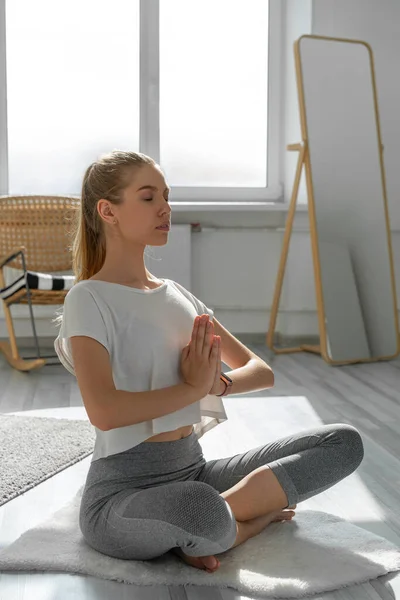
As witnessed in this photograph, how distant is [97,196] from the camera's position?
1.86 metres

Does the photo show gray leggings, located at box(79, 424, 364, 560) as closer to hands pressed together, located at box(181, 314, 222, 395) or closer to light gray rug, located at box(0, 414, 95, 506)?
hands pressed together, located at box(181, 314, 222, 395)

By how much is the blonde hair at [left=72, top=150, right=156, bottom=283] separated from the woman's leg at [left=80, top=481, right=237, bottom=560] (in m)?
0.49

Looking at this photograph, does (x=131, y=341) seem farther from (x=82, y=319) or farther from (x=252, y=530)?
(x=252, y=530)

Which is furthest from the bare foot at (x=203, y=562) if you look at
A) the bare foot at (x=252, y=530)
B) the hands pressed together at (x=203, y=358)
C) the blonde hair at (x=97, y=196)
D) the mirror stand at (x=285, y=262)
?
the mirror stand at (x=285, y=262)

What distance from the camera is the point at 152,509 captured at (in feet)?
5.58

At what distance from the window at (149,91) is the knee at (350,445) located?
129 inches

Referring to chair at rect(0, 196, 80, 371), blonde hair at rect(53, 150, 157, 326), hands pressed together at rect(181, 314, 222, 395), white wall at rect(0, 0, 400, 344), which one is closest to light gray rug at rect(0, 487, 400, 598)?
hands pressed together at rect(181, 314, 222, 395)

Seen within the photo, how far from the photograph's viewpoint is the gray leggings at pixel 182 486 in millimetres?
1687

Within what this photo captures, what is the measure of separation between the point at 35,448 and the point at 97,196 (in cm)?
110

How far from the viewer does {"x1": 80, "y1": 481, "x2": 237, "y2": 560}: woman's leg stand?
1.68m

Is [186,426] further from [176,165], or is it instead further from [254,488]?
[176,165]

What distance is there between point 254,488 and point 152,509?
258mm

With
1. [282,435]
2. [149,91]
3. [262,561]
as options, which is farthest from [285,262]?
[262,561]

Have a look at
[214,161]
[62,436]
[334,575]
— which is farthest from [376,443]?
[214,161]
